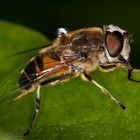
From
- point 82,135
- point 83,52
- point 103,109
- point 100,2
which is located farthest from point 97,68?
point 100,2

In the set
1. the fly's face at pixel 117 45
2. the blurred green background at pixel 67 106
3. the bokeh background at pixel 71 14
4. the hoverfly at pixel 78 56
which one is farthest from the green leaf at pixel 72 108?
the bokeh background at pixel 71 14

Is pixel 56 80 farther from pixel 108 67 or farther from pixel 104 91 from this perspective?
pixel 104 91

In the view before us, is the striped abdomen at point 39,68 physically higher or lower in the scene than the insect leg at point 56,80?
higher

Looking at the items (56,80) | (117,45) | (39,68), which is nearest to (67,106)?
(56,80)

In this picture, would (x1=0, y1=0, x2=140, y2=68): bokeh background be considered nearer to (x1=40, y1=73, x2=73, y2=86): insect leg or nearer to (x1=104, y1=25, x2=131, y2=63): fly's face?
(x1=104, y1=25, x2=131, y2=63): fly's face

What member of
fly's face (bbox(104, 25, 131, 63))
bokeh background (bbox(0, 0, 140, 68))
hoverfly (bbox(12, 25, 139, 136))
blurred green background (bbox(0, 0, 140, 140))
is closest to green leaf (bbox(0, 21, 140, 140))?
blurred green background (bbox(0, 0, 140, 140))

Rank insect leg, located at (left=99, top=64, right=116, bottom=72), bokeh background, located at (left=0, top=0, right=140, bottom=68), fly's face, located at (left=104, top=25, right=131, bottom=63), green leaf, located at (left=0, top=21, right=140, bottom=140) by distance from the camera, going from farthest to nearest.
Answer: bokeh background, located at (left=0, top=0, right=140, bottom=68), fly's face, located at (left=104, top=25, right=131, bottom=63), insect leg, located at (left=99, top=64, right=116, bottom=72), green leaf, located at (left=0, top=21, right=140, bottom=140)

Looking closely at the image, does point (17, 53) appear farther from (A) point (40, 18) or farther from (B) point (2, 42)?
(A) point (40, 18)

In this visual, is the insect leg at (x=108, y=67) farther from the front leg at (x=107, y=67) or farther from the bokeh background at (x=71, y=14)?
the bokeh background at (x=71, y=14)
